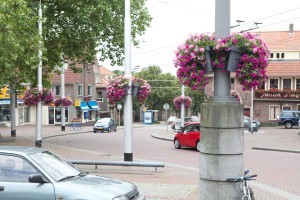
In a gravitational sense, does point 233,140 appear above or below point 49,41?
below

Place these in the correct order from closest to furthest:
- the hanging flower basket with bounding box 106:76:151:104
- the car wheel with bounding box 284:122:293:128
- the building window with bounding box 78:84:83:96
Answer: the hanging flower basket with bounding box 106:76:151:104 → the car wheel with bounding box 284:122:293:128 → the building window with bounding box 78:84:83:96

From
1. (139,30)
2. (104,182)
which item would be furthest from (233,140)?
(139,30)

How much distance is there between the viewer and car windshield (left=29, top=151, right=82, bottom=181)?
732 centimetres

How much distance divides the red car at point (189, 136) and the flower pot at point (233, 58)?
57.4 ft

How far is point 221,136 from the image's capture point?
7.37 meters

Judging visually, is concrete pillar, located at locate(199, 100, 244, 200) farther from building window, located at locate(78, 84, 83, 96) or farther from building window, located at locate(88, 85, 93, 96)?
building window, located at locate(88, 85, 93, 96)

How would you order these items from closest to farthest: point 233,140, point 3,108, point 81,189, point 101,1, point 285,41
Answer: point 81,189
point 233,140
point 101,1
point 3,108
point 285,41

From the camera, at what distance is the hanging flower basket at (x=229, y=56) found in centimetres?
740

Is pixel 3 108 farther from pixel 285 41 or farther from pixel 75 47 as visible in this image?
pixel 285 41

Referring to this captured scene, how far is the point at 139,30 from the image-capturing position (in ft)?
93.0

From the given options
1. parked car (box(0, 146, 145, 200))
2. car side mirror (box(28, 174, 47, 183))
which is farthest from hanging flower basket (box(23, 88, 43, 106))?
car side mirror (box(28, 174, 47, 183))

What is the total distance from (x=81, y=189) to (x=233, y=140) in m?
2.48

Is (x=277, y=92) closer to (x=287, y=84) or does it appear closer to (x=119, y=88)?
(x=287, y=84)

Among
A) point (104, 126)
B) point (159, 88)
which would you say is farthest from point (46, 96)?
point (159, 88)
